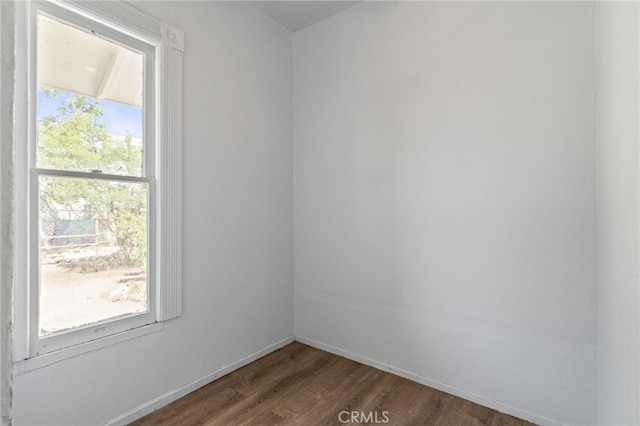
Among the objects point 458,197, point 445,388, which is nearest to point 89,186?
point 458,197

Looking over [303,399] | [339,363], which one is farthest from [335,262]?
[303,399]

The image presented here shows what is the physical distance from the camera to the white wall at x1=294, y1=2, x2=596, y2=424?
1.68 m

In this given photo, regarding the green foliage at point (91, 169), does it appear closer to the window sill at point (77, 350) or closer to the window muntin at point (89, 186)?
the window muntin at point (89, 186)

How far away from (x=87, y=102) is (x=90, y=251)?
2.65 feet

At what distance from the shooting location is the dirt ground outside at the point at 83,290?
1507 millimetres

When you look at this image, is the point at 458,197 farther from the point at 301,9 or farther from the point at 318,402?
the point at 301,9

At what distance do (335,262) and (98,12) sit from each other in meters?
2.22

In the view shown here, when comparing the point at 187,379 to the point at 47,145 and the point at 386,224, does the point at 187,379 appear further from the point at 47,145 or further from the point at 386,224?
the point at 386,224

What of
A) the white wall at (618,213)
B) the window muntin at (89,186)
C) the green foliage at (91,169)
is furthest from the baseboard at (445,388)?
the green foliage at (91,169)

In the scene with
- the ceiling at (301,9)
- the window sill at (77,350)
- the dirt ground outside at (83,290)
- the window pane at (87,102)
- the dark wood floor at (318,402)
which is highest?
the ceiling at (301,9)

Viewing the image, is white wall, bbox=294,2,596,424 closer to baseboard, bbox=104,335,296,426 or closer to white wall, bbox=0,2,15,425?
baseboard, bbox=104,335,296,426

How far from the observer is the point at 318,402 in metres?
1.94

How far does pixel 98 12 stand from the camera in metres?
1.63

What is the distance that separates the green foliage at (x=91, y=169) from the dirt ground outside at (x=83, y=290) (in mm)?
105
